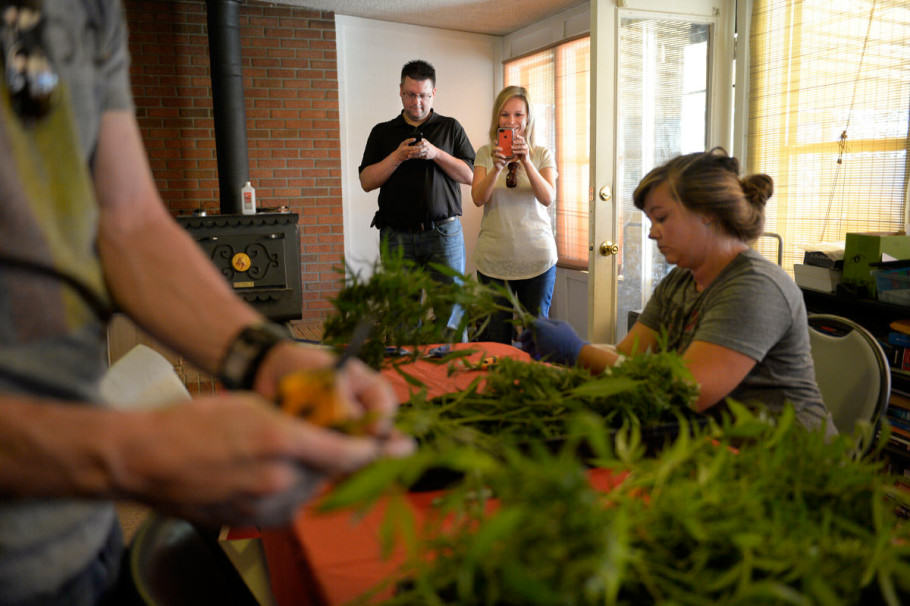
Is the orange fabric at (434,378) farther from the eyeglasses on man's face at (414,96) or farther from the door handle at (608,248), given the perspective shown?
the eyeglasses on man's face at (414,96)

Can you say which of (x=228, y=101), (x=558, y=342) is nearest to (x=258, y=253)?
(x=228, y=101)

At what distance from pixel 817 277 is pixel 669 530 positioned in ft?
9.36

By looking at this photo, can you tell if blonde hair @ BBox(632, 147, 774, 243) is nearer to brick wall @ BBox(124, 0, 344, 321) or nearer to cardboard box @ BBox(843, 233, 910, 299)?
cardboard box @ BBox(843, 233, 910, 299)

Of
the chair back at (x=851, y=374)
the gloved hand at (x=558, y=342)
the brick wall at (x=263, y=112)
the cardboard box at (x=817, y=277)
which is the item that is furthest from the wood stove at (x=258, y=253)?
the chair back at (x=851, y=374)

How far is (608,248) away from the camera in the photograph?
143 inches

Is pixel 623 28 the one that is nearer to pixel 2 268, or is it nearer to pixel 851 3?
pixel 851 3

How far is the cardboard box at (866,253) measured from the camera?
2811 millimetres

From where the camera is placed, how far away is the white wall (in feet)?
18.2

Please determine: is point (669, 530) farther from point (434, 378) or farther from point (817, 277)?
point (817, 277)

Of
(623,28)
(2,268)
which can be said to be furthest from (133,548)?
(623,28)

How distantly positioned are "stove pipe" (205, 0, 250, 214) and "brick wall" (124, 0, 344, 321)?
0.33 meters

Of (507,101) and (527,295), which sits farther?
(527,295)

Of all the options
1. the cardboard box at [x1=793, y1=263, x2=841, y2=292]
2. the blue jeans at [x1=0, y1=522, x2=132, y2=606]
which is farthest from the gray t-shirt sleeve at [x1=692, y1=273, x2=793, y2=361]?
the cardboard box at [x1=793, y1=263, x2=841, y2=292]

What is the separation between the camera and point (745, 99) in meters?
3.95
